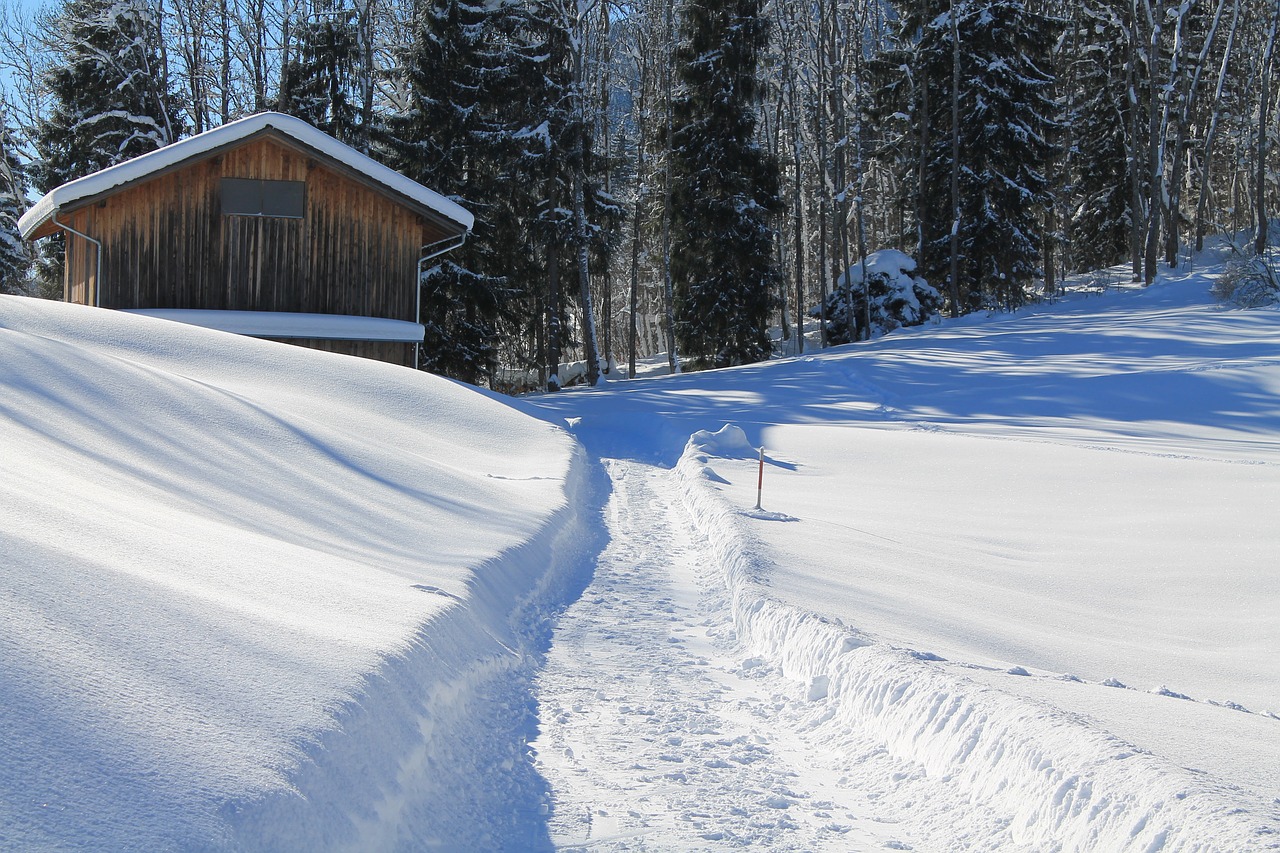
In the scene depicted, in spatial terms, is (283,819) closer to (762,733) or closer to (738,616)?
(762,733)

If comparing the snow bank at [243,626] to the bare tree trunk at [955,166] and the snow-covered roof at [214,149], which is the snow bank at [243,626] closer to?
the snow-covered roof at [214,149]

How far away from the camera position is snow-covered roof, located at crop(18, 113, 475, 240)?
18.1 meters

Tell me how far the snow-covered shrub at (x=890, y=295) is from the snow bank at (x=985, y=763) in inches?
1057

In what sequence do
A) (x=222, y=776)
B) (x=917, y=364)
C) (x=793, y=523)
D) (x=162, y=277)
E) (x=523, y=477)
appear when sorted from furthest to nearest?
(x=917, y=364), (x=162, y=277), (x=523, y=477), (x=793, y=523), (x=222, y=776)

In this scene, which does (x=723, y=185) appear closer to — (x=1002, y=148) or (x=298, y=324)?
(x=1002, y=148)

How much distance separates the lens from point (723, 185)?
3200cm

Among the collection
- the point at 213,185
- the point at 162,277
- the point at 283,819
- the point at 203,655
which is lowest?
the point at 283,819

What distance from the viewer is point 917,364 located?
22.7 m

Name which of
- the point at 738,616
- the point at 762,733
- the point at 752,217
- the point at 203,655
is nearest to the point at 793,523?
the point at 738,616

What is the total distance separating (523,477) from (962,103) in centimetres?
2635

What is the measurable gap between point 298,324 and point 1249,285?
22138 mm

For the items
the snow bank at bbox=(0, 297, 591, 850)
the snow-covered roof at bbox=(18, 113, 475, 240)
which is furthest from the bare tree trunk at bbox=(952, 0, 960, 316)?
the snow bank at bbox=(0, 297, 591, 850)

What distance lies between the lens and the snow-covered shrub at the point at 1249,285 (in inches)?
926

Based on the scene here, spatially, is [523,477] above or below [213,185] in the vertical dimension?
below
